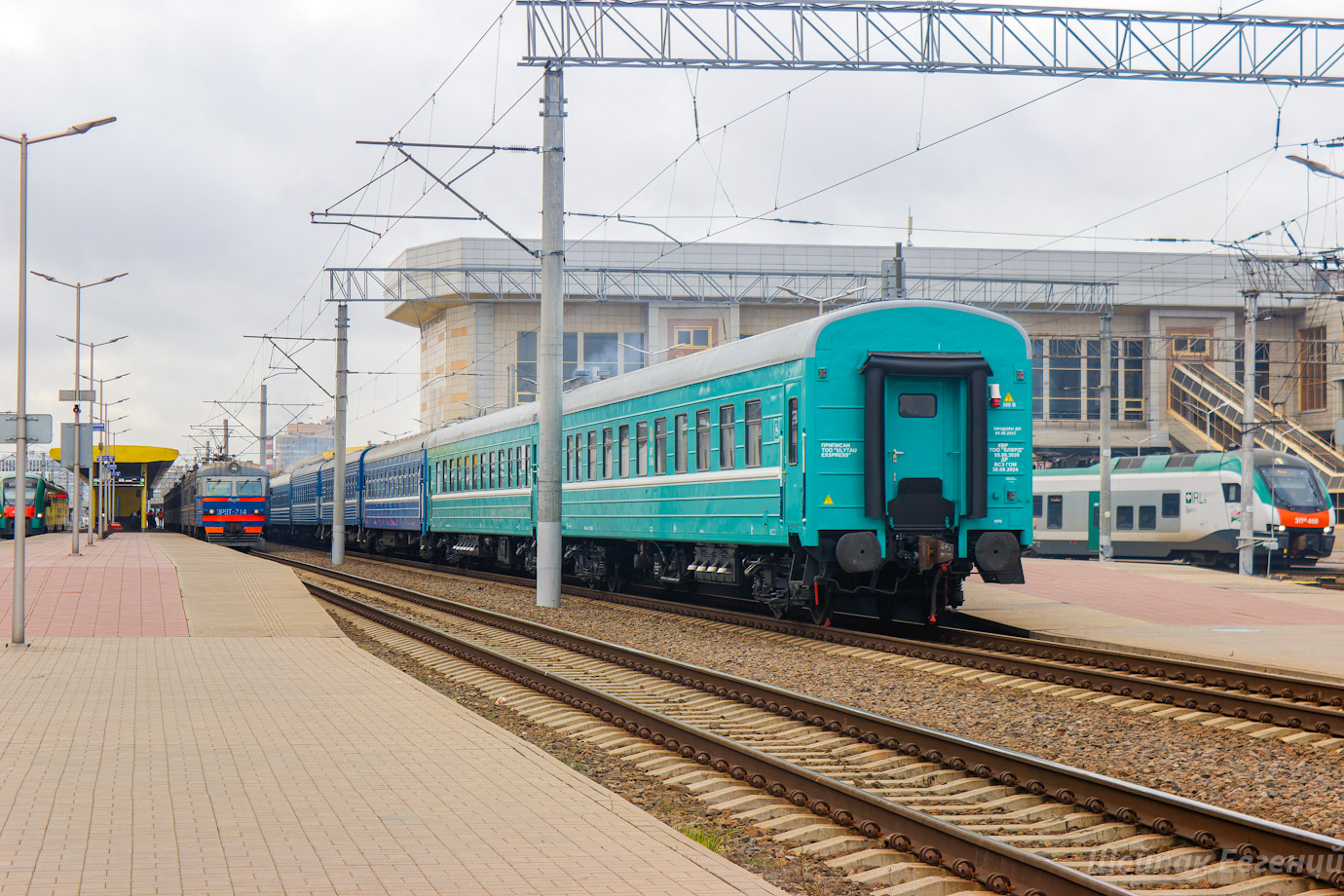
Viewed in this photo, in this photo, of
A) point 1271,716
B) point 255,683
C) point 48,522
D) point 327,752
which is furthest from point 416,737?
point 48,522

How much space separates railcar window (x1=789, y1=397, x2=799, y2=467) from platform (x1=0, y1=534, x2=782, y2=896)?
513 centimetres

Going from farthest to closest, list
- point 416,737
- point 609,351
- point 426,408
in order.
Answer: point 426,408 → point 609,351 → point 416,737

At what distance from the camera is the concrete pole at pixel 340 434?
1417 inches

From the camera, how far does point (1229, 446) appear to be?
186 feet

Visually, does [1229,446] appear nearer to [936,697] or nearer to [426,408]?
[426,408]

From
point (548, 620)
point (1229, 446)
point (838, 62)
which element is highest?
point (838, 62)

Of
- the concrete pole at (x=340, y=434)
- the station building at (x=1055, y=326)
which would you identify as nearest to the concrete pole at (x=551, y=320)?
the concrete pole at (x=340, y=434)

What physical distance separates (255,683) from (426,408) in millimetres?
58116

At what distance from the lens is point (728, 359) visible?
56.5 ft

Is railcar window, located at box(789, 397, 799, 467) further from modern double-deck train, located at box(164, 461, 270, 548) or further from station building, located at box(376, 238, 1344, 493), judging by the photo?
station building, located at box(376, 238, 1344, 493)

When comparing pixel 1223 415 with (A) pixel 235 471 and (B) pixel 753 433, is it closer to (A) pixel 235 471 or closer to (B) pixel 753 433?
(A) pixel 235 471

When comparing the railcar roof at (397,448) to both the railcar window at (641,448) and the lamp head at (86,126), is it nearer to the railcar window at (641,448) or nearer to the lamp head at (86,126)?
the railcar window at (641,448)

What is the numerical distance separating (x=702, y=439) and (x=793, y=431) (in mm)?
2940

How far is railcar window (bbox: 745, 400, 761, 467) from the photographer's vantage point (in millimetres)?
16094
